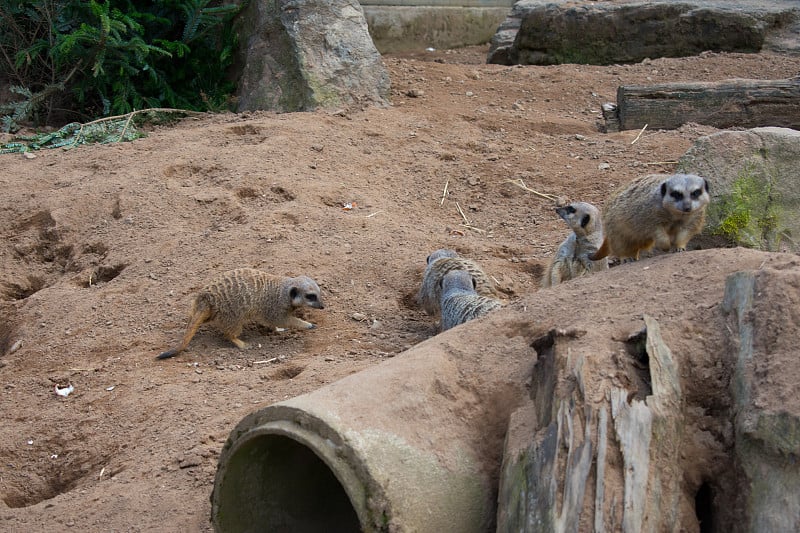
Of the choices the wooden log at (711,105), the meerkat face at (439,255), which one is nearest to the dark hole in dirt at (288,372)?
the meerkat face at (439,255)

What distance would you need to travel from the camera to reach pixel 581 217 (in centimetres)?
422

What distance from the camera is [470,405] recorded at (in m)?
→ 2.40

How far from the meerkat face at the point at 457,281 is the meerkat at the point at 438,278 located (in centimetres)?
5

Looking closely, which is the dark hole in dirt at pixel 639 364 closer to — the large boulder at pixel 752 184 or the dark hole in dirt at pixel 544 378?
the dark hole in dirt at pixel 544 378

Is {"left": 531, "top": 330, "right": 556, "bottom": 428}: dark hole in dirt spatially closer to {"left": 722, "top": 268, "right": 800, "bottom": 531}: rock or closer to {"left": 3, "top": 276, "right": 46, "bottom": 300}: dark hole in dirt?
{"left": 722, "top": 268, "right": 800, "bottom": 531}: rock

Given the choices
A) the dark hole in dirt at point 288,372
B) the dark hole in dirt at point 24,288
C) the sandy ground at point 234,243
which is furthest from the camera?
the dark hole in dirt at point 24,288

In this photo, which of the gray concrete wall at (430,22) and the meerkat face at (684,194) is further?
the gray concrete wall at (430,22)

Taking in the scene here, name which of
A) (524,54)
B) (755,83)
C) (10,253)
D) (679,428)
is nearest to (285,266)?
(10,253)

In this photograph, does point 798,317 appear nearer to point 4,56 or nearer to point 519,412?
point 519,412

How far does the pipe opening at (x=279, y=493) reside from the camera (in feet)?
7.98

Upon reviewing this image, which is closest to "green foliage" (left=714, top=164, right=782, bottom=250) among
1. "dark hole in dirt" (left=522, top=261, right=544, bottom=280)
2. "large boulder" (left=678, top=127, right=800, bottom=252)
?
"large boulder" (left=678, top=127, right=800, bottom=252)

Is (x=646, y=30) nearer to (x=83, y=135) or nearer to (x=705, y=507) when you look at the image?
(x=83, y=135)

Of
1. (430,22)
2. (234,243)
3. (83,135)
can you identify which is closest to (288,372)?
(234,243)

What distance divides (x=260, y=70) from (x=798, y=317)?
4992 mm
